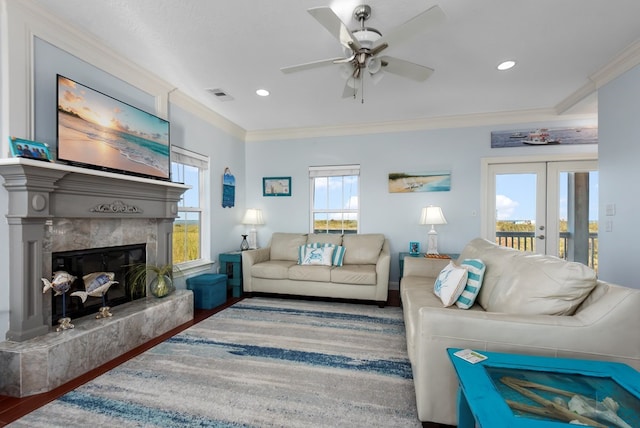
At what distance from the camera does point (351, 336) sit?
2719 mm

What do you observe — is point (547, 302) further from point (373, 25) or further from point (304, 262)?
point (304, 262)

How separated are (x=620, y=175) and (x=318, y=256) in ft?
10.6

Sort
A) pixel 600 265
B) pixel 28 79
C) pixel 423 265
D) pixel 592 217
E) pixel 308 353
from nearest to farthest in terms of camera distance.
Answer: pixel 28 79 < pixel 308 353 < pixel 600 265 < pixel 423 265 < pixel 592 217

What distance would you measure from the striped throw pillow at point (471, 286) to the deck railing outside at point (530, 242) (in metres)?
2.43

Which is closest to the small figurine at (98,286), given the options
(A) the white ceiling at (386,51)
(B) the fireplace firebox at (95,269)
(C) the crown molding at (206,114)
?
(B) the fireplace firebox at (95,269)

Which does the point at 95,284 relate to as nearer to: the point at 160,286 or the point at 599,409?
the point at 160,286

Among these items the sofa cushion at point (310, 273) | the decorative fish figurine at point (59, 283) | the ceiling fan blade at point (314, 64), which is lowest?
the sofa cushion at point (310, 273)

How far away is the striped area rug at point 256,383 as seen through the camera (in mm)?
1614

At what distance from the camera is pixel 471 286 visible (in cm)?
210

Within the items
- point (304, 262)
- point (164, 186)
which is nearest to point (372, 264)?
point (304, 262)

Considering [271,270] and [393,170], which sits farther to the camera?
[393,170]

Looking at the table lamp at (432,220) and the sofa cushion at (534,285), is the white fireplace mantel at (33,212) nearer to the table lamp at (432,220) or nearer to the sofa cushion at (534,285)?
the sofa cushion at (534,285)

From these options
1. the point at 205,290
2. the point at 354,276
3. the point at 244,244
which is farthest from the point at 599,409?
the point at 244,244

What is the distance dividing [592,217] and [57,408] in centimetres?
549
